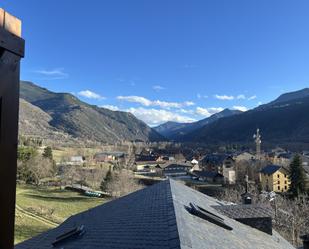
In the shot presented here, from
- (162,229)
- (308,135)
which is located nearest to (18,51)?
(162,229)

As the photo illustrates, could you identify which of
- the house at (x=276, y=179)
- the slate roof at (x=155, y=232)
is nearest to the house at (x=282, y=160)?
the house at (x=276, y=179)

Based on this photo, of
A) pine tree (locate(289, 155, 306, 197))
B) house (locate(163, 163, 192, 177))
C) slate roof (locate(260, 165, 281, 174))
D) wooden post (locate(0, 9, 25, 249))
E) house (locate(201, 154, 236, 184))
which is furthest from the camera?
house (locate(163, 163, 192, 177))

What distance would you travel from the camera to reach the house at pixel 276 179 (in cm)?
6956

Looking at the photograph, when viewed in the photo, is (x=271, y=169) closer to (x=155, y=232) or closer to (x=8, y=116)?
(x=155, y=232)

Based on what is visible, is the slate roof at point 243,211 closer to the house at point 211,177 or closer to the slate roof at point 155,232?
the slate roof at point 155,232

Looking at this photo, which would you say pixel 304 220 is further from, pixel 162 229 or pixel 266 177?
pixel 266 177

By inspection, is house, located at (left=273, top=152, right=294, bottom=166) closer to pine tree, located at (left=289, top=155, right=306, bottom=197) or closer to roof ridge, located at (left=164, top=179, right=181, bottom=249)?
pine tree, located at (left=289, top=155, right=306, bottom=197)

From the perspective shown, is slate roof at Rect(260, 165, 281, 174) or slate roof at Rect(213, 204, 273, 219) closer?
slate roof at Rect(213, 204, 273, 219)

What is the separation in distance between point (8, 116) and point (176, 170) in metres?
99.7

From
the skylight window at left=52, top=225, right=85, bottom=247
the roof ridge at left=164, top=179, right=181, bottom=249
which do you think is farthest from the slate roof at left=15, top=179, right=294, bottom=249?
the skylight window at left=52, top=225, right=85, bottom=247

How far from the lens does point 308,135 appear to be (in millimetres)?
190625

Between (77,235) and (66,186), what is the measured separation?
190ft

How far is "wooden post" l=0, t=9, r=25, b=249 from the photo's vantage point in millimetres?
2871

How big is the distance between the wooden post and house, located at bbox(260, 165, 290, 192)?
70.4m
